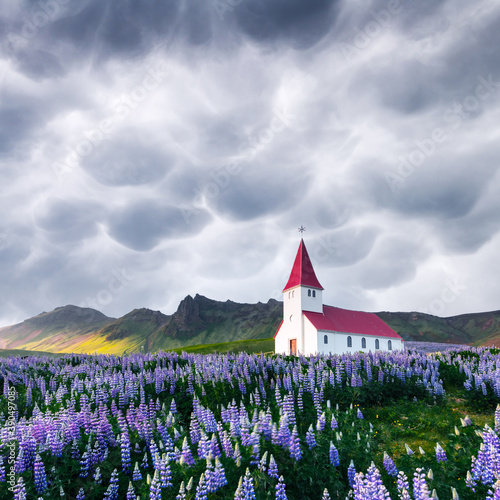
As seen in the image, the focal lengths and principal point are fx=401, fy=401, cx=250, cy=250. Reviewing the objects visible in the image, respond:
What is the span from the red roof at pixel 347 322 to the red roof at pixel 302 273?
4016 mm

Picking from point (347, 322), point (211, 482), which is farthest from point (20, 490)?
point (347, 322)

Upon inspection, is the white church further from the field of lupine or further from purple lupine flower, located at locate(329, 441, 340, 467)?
purple lupine flower, located at locate(329, 441, 340, 467)

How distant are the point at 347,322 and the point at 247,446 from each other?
51515mm

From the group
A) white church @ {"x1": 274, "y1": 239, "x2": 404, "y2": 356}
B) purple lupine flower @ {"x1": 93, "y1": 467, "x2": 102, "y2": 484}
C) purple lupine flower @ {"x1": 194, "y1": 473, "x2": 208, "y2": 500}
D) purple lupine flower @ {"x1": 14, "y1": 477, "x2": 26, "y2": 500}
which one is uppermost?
white church @ {"x1": 274, "y1": 239, "x2": 404, "y2": 356}

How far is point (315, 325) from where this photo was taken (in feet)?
161

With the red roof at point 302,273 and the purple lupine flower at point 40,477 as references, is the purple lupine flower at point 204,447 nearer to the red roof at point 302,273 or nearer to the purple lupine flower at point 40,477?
the purple lupine flower at point 40,477

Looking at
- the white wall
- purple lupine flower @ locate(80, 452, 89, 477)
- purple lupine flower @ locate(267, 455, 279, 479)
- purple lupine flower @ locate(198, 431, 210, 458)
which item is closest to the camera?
purple lupine flower @ locate(267, 455, 279, 479)

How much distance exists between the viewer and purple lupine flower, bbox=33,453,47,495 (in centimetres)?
630

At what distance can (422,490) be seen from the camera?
14.0ft

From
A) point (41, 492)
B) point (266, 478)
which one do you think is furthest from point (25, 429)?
point (266, 478)

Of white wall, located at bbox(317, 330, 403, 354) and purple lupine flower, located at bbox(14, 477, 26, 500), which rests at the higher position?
white wall, located at bbox(317, 330, 403, 354)

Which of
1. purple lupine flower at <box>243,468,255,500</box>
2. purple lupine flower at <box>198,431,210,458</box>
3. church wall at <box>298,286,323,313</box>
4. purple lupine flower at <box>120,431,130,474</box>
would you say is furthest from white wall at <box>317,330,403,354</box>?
purple lupine flower at <box>243,468,255,500</box>

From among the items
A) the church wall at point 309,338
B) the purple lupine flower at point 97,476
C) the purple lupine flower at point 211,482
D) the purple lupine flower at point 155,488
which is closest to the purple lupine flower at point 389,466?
the purple lupine flower at point 211,482

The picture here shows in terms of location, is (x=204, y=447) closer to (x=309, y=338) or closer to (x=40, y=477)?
(x=40, y=477)
